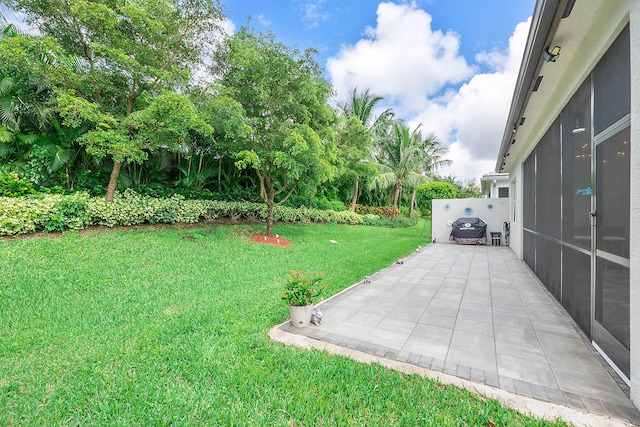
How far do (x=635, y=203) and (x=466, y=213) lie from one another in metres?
11.3

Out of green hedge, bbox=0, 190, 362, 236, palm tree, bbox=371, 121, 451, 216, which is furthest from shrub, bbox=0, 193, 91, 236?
palm tree, bbox=371, 121, 451, 216

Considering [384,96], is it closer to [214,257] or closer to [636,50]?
[214,257]

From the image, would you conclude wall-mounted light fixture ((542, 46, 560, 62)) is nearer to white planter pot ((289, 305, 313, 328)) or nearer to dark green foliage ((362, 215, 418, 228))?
white planter pot ((289, 305, 313, 328))

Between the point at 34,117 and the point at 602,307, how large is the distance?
11990 millimetres

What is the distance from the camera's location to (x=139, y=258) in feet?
18.5

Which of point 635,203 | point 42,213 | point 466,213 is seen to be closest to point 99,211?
point 42,213

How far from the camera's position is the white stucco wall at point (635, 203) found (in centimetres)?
185

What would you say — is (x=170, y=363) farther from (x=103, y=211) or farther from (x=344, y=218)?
(x=344, y=218)

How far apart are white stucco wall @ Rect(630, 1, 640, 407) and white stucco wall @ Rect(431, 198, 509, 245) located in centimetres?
1082

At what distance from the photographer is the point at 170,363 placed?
239 cm

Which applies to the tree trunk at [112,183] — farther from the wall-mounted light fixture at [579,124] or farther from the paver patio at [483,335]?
the wall-mounted light fixture at [579,124]

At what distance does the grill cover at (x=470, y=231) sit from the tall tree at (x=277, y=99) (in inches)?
267


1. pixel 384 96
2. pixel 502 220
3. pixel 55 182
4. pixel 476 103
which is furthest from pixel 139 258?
pixel 384 96

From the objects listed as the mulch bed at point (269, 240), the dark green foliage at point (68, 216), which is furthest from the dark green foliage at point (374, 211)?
the dark green foliage at point (68, 216)
